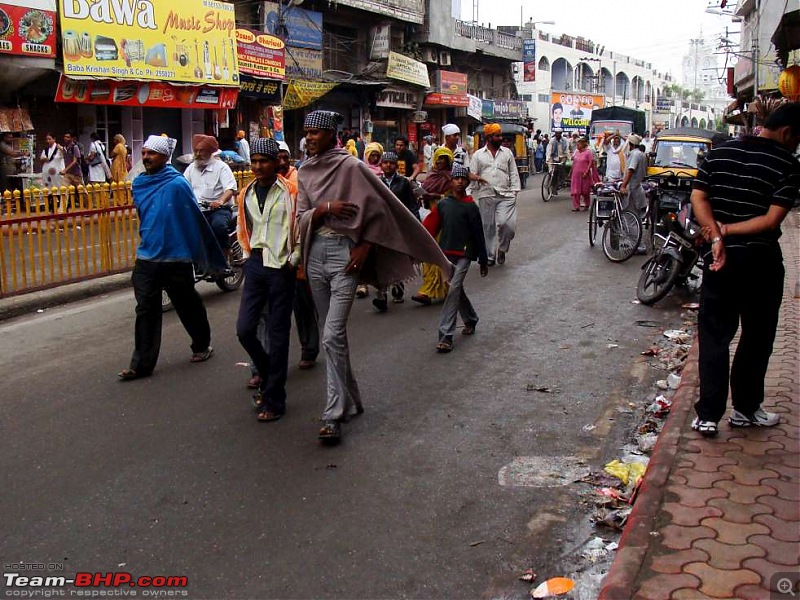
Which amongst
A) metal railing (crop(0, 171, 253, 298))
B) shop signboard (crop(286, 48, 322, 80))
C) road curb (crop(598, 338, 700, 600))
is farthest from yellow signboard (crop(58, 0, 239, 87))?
road curb (crop(598, 338, 700, 600))

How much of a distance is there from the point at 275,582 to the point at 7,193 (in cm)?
719

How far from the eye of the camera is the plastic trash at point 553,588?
340 centimetres

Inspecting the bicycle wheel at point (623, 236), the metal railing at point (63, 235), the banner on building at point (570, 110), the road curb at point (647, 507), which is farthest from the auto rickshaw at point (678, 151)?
the banner on building at point (570, 110)

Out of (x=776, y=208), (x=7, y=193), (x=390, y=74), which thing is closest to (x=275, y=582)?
(x=776, y=208)

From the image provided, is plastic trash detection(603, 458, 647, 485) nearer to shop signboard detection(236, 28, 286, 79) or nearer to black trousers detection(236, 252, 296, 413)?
black trousers detection(236, 252, 296, 413)

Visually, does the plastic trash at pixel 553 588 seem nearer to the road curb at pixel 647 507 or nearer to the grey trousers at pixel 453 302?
the road curb at pixel 647 507

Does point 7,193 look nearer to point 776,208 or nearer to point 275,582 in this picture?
point 275,582

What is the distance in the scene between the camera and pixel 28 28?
1567cm

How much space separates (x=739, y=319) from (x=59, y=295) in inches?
300

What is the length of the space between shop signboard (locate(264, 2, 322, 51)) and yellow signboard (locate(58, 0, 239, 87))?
3.79 metres

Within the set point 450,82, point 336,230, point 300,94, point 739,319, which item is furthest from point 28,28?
point 450,82

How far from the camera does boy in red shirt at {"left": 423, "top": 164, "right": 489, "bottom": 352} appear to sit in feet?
24.2

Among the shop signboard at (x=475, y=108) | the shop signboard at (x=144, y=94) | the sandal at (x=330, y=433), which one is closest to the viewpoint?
the sandal at (x=330, y=433)

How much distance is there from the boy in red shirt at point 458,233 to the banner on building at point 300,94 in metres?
18.8
